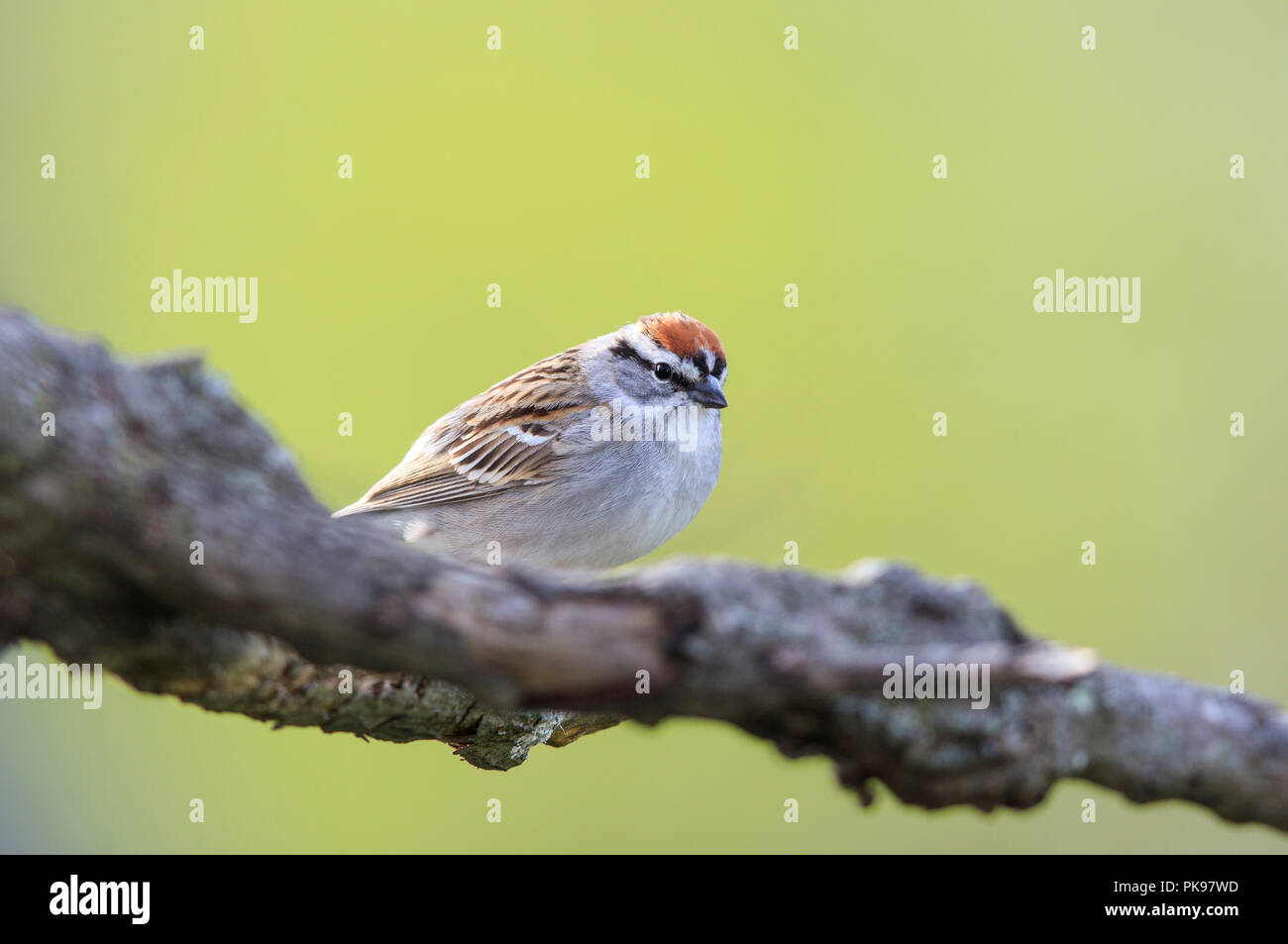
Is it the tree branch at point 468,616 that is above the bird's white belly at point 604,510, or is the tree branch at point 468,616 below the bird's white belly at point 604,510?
below

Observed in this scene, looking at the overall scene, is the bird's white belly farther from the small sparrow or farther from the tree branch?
the tree branch

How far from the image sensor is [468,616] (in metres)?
1.82

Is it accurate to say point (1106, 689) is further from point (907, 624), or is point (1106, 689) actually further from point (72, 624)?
point (72, 624)

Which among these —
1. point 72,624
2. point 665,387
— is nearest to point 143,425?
point 72,624

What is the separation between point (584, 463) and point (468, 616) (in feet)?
8.36

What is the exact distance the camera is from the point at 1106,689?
7.05 feet

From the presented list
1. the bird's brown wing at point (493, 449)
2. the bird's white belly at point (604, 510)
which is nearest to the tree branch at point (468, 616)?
the bird's white belly at point (604, 510)

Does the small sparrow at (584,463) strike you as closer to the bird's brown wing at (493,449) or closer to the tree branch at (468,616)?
the bird's brown wing at (493,449)

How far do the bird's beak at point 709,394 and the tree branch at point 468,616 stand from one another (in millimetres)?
2414

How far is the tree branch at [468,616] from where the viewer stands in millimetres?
1781

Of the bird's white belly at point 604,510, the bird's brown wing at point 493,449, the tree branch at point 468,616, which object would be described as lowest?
the tree branch at point 468,616

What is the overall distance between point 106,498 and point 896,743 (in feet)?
5.00

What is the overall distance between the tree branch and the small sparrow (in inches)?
85.2

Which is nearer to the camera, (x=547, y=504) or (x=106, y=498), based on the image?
(x=106, y=498)
